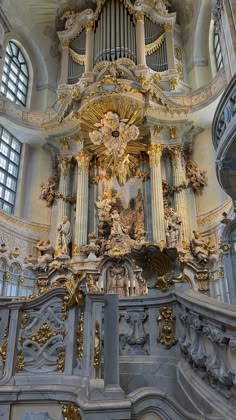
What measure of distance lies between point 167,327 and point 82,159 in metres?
10.3

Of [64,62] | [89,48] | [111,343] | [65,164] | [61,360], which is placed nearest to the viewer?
[111,343]

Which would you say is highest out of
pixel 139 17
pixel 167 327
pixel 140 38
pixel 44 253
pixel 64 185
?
pixel 139 17

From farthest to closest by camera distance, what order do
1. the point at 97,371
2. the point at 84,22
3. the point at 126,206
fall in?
the point at 84,22 → the point at 126,206 → the point at 97,371

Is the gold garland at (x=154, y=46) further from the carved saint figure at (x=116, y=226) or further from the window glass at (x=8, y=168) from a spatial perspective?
the carved saint figure at (x=116, y=226)

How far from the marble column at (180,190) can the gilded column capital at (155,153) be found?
48cm

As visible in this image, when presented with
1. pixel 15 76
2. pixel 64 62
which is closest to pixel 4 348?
pixel 15 76

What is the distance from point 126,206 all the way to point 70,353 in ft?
31.9

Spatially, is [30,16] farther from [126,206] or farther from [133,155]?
[126,206]

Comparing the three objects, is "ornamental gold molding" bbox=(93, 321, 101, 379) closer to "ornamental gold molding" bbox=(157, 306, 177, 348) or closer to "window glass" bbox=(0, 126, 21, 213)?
"ornamental gold molding" bbox=(157, 306, 177, 348)

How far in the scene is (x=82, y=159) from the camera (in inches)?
524

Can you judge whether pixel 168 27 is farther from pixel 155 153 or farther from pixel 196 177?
pixel 196 177

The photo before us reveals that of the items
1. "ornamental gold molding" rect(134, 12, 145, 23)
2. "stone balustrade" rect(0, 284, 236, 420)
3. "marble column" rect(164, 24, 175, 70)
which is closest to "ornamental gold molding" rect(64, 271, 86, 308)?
"stone balustrade" rect(0, 284, 236, 420)

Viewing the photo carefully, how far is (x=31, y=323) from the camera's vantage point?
366 cm

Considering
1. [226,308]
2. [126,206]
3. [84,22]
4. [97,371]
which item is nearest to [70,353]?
[97,371]
